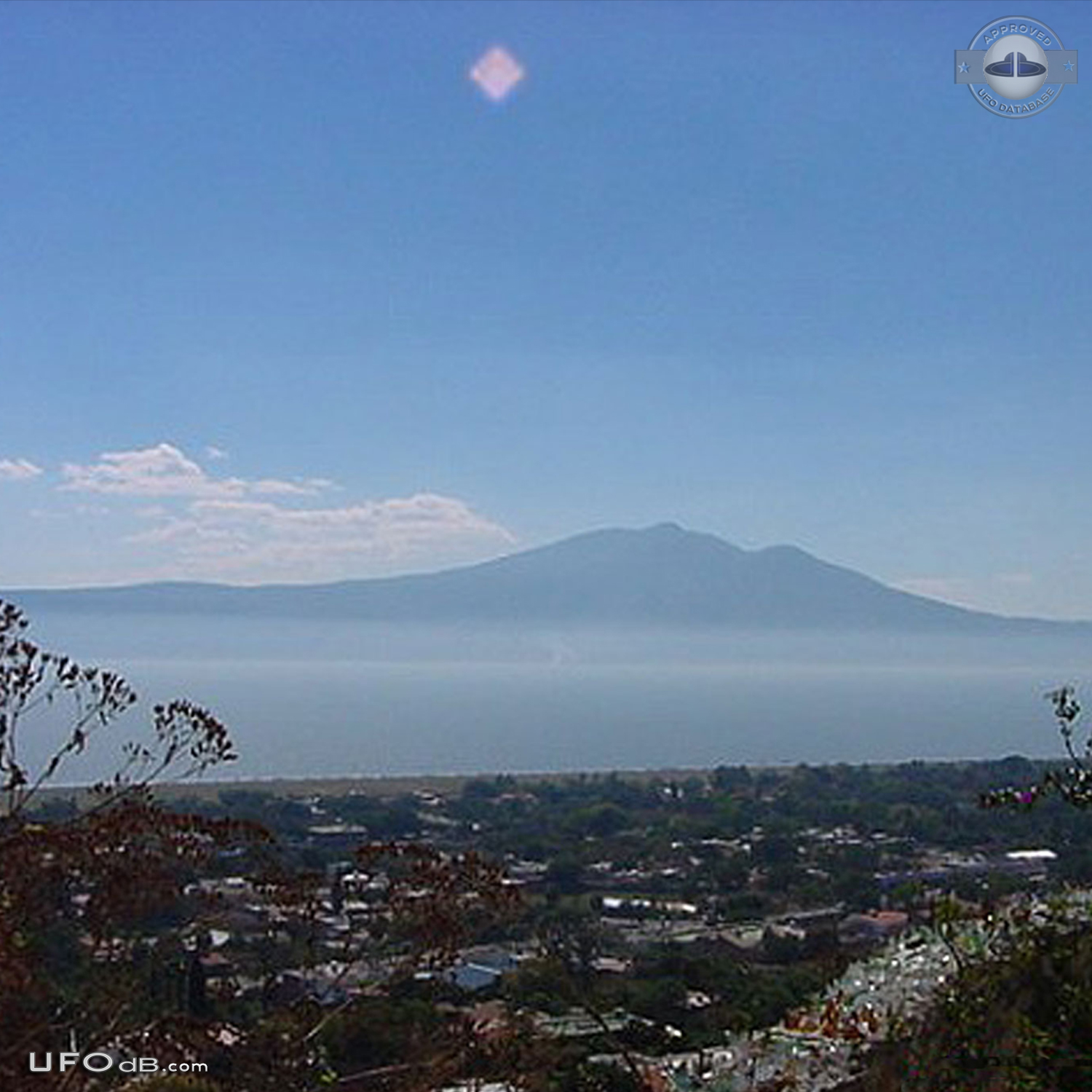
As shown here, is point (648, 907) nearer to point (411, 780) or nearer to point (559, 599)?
point (411, 780)

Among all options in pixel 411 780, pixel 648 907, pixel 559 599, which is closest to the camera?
pixel 648 907

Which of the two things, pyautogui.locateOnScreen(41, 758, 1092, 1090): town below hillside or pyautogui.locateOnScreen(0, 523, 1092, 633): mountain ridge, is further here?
pyautogui.locateOnScreen(0, 523, 1092, 633): mountain ridge

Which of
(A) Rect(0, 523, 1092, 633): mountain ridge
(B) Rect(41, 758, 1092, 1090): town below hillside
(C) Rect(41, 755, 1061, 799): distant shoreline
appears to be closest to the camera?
(B) Rect(41, 758, 1092, 1090): town below hillside

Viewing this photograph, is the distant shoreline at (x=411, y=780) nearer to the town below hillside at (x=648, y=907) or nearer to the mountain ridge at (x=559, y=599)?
the town below hillside at (x=648, y=907)

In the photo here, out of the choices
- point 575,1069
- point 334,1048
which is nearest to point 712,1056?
point 575,1069

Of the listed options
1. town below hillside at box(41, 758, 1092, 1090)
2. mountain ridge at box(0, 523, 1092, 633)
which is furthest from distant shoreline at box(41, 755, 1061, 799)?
mountain ridge at box(0, 523, 1092, 633)

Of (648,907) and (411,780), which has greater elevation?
(411,780)

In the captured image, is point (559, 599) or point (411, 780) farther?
point (559, 599)

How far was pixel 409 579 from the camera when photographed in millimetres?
191250

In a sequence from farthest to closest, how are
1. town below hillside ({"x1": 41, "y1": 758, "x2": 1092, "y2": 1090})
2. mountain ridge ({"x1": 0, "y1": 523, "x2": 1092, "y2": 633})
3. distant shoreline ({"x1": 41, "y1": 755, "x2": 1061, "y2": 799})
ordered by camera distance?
mountain ridge ({"x1": 0, "y1": 523, "x2": 1092, "y2": 633}) < distant shoreline ({"x1": 41, "y1": 755, "x2": 1061, "y2": 799}) < town below hillside ({"x1": 41, "y1": 758, "x2": 1092, "y2": 1090})

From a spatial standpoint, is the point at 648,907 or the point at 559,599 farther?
the point at 559,599

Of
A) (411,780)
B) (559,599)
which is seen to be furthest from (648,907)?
(559,599)

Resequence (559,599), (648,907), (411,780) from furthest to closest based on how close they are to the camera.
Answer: (559,599)
(411,780)
(648,907)

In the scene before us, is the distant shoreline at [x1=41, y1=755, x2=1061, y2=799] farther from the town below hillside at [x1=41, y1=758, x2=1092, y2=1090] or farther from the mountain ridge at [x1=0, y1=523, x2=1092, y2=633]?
the mountain ridge at [x1=0, y1=523, x2=1092, y2=633]
